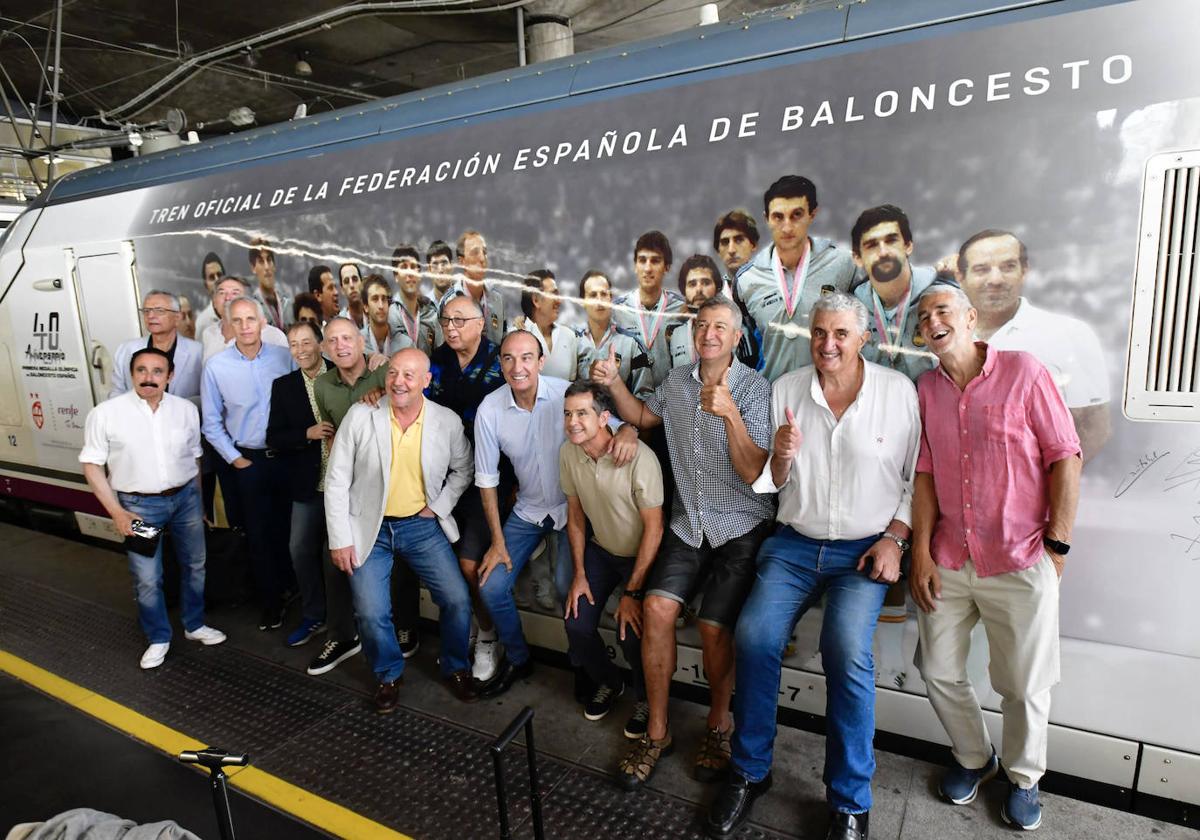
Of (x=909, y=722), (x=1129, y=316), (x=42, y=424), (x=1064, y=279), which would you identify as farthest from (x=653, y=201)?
(x=42, y=424)

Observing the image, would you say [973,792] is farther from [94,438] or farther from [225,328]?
[225,328]

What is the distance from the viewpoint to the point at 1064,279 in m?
2.39

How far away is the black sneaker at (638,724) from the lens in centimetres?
329

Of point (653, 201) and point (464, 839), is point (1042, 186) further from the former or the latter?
point (464, 839)

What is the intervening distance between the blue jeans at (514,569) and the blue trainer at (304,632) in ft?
4.58

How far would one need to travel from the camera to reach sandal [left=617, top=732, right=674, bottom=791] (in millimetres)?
2984

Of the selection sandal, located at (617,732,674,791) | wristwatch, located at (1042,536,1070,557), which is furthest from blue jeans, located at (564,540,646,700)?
wristwatch, located at (1042,536,1070,557)

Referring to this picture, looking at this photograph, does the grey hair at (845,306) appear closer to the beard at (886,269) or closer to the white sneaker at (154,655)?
the beard at (886,269)

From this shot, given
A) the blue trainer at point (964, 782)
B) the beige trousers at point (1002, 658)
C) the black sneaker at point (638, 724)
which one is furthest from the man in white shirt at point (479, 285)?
the blue trainer at point (964, 782)

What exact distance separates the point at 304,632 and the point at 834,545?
3155 mm

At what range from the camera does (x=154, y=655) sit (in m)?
4.17

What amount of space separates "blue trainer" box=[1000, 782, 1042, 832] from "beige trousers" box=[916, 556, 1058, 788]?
5 centimetres
